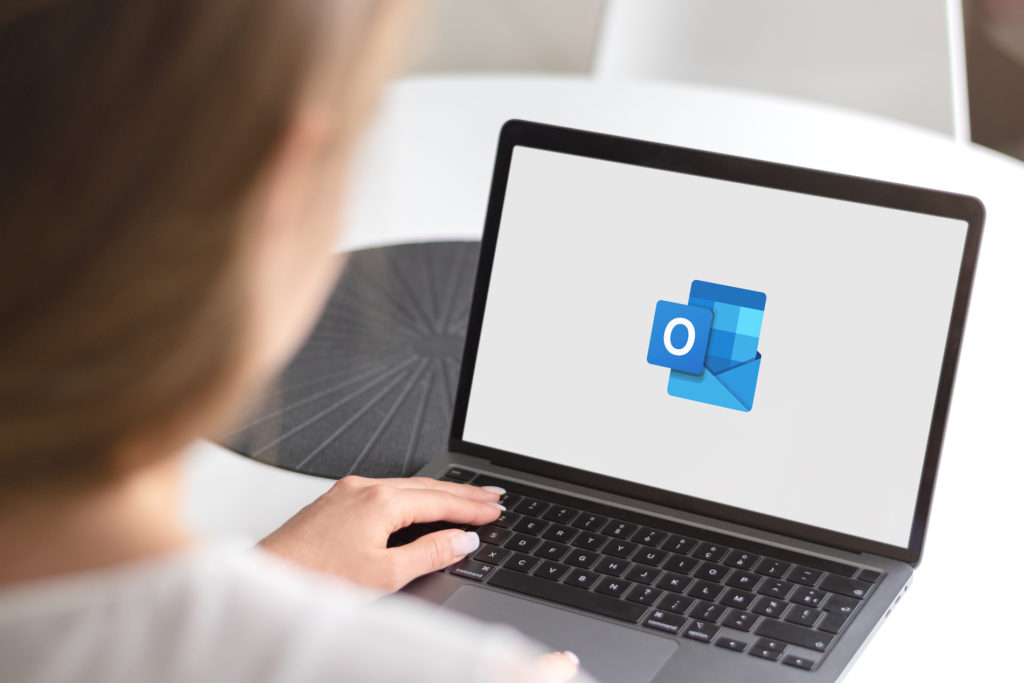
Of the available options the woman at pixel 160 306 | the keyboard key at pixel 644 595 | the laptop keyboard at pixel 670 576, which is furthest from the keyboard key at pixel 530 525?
the woman at pixel 160 306

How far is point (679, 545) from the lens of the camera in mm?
873

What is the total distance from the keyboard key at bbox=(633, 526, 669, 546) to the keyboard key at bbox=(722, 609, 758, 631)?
0.10m

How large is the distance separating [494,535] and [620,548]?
101 millimetres

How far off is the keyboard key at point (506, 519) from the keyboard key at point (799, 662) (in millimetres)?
252

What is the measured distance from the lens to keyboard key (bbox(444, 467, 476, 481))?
3.13ft

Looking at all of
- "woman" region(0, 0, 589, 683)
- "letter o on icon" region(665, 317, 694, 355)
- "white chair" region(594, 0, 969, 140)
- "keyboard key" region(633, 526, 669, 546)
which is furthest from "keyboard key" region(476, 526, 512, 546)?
"white chair" region(594, 0, 969, 140)

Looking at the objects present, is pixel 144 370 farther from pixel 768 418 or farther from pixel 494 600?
pixel 768 418

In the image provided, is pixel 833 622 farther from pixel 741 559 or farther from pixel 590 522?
pixel 590 522

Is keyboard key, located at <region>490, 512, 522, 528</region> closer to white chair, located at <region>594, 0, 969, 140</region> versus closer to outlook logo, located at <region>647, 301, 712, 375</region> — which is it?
outlook logo, located at <region>647, 301, 712, 375</region>

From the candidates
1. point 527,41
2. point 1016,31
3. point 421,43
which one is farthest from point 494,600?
point 527,41

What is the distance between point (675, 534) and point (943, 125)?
54.2 inches

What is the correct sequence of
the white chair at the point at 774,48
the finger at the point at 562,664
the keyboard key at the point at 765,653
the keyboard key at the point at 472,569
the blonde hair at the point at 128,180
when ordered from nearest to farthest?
the blonde hair at the point at 128,180, the finger at the point at 562,664, the keyboard key at the point at 765,653, the keyboard key at the point at 472,569, the white chair at the point at 774,48

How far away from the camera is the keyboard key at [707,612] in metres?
0.79

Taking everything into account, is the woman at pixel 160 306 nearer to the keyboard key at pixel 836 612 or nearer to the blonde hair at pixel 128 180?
the blonde hair at pixel 128 180
